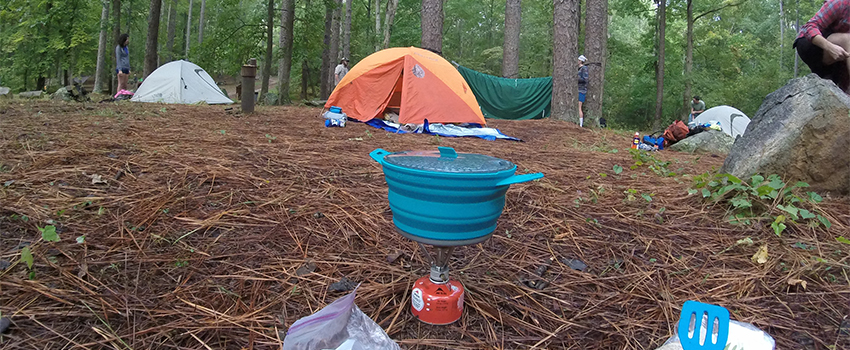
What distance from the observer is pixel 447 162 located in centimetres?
143

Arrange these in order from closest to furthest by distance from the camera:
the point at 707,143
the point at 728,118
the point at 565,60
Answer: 1. the point at 707,143
2. the point at 565,60
3. the point at 728,118

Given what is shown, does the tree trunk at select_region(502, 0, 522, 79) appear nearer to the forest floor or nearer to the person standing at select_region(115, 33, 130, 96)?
the person standing at select_region(115, 33, 130, 96)

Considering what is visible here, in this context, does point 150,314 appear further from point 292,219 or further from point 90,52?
point 90,52

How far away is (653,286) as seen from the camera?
5.74ft

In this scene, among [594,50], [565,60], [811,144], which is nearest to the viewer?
[811,144]

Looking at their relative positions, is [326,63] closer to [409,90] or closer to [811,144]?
[409,90]

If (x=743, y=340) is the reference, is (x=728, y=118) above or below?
above

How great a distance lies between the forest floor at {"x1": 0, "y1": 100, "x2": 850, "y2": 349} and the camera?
143 cm

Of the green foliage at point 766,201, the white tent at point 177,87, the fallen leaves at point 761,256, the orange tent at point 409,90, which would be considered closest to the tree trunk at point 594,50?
the orange tent at point 409,90

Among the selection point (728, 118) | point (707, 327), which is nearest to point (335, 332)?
point (707, 327)

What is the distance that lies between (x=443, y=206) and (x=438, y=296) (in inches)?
13.5

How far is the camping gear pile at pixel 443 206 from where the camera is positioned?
128cm

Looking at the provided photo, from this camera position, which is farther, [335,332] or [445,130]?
[445,130]

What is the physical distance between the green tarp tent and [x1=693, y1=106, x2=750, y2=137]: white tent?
372 centimetres
